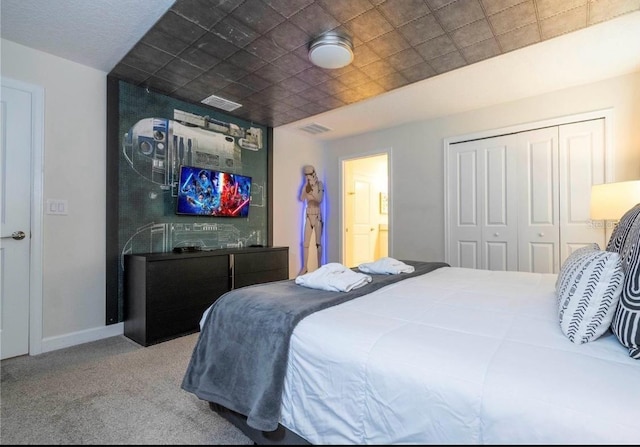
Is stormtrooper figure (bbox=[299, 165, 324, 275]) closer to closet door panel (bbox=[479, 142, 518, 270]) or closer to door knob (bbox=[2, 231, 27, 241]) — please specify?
closet door panel (bbox=[479, 142, 518, 270])

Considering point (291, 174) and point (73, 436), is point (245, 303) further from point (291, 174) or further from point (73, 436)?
point (291, 174)

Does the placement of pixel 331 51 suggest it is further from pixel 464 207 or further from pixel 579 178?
pixel 579 178

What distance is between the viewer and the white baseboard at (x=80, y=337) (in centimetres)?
249

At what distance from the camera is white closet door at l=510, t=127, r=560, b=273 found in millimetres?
3285

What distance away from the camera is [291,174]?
4.57 m

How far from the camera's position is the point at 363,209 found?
577 centimetres

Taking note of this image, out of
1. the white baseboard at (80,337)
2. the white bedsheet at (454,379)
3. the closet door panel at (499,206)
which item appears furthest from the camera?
the closet door panel at (499,206)

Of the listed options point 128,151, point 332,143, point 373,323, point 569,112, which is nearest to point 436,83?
point 569,112

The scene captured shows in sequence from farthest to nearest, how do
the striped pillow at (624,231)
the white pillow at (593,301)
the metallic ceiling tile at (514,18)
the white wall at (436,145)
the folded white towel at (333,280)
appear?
the white wall at (436,145), the metallic ceiling tile at (514,18), the folded white towel at (333,280), the striped pillow at (624,231), the white pillow at (593,301)

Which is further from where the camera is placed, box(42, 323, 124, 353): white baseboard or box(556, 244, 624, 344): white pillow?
box(42, 323, 124, 353): white baseboard

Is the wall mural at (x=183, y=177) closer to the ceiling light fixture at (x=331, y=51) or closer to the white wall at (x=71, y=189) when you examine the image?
the white wall at (x=71, y=189)

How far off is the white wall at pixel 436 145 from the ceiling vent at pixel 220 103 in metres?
1.06

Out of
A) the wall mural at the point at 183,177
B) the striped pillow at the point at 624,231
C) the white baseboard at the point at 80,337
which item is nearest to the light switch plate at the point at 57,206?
the wall mural at the point at 183,177

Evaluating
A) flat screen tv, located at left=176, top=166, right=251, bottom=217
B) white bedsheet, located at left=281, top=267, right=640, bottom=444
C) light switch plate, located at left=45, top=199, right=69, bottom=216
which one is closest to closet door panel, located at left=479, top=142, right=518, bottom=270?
white bedsheet, located at left=281, top=267, right=640, bottom=444
